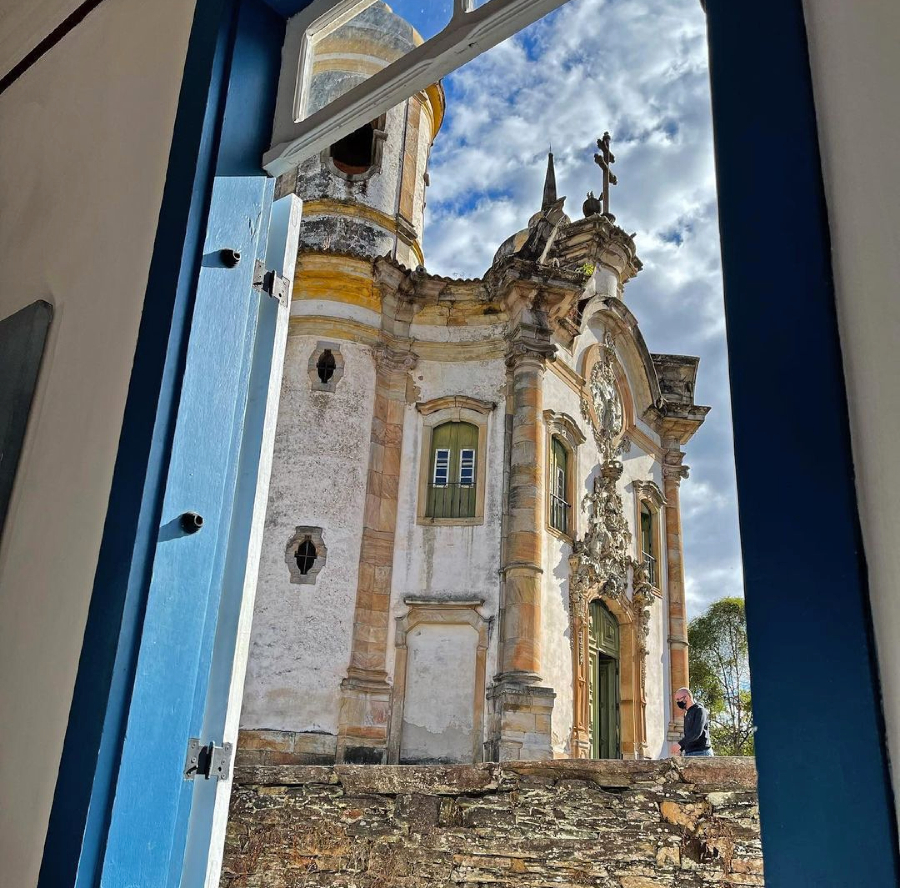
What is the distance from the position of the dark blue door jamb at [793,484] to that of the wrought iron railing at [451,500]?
1430 cm

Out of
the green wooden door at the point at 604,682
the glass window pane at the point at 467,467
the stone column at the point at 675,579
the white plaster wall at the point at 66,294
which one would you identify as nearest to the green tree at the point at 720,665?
the stone column at the point at 675,579

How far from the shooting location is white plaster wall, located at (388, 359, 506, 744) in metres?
15.3

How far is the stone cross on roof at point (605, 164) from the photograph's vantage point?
67.3 ft

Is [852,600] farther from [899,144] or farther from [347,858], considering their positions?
[347,858]

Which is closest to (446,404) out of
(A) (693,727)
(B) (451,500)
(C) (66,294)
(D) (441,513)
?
(B) (451,500)

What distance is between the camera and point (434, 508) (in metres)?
16.1

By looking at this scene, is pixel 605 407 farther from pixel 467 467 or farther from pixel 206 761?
pixel 206 761

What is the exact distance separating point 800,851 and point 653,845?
692 centimetres

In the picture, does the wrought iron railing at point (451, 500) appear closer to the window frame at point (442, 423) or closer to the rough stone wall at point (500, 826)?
the window frame at point (442, 423)

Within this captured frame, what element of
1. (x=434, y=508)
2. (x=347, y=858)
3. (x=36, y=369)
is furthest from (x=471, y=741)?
(x=36, y=369)

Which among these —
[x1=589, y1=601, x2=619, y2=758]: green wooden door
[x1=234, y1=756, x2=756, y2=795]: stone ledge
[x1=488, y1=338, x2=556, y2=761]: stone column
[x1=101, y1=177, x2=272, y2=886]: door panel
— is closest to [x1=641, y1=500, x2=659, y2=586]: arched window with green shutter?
[x1=589, y1=601, x2=619, y2=758]: green wooden door

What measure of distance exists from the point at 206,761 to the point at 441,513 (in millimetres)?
13615

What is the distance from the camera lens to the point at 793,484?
4.64 feet

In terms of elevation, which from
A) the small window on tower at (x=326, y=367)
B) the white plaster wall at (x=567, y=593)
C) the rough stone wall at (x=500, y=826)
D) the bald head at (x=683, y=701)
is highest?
the small window on tower at (x=326, y=367)
